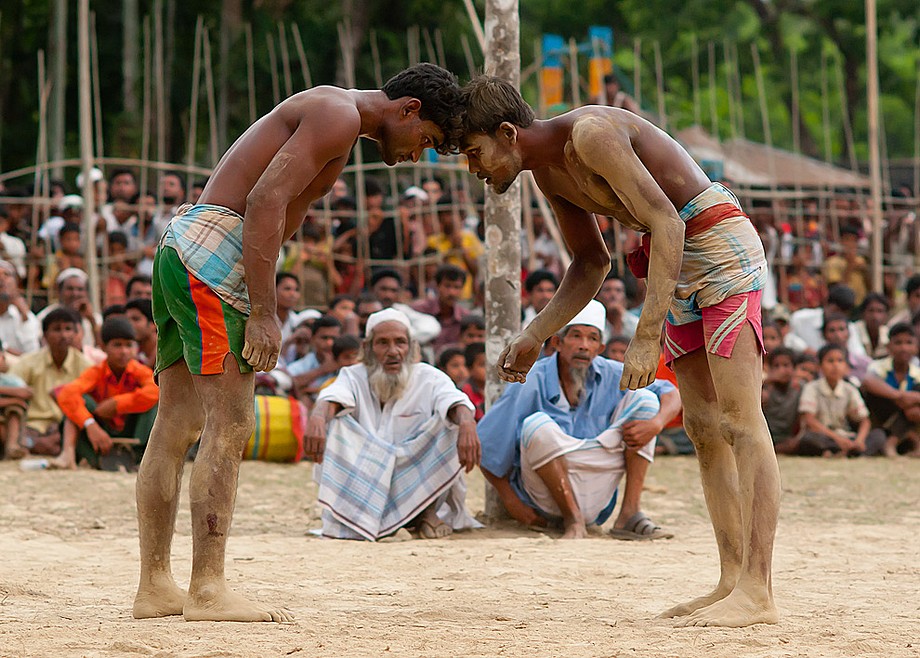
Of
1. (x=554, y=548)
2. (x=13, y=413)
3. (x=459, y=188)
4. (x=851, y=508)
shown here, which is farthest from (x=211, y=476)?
(x=459, y=188)

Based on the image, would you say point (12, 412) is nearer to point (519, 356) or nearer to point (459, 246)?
point (459, 246)

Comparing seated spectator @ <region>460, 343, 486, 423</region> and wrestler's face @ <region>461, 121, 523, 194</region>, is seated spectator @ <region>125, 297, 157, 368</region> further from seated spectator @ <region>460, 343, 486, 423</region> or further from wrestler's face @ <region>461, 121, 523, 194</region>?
wrestler's face @ <region>461, 121, 523, 194</region>

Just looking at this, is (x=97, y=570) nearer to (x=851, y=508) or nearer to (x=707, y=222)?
(x=707, y=222)

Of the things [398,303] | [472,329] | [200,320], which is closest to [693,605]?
[200,320]

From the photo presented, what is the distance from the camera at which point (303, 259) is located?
1135cm

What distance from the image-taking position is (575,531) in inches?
250

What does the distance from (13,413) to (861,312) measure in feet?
23.7

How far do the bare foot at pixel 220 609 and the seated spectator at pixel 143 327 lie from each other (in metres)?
5.40

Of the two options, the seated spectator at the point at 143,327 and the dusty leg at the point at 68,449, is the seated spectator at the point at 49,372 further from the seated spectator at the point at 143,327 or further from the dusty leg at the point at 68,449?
the dusty leg at the point at 68,449

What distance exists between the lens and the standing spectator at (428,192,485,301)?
1164 centimetres

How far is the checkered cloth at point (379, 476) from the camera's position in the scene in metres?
6.33

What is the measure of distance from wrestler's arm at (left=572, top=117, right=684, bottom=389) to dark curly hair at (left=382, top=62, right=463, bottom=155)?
1.58 ft

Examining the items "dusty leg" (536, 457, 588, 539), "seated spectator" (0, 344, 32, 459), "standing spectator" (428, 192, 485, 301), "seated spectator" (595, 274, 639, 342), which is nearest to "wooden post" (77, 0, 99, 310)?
"seated spectator" (0, 344, 32, 459)

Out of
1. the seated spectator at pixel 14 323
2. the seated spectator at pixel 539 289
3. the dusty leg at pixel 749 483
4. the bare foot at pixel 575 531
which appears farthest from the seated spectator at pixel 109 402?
the dusty leg at pixel 749 483
